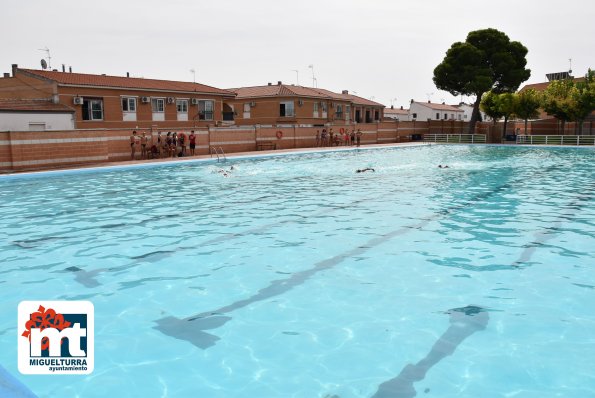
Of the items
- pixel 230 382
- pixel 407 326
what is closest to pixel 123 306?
pixel 230 382

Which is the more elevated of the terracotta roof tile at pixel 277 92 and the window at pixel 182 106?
the terracotta roof tile at pixel 277 92

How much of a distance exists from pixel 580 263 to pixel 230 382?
5936mm

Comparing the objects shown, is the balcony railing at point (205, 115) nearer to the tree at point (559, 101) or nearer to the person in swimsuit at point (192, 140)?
the person in swimsuit at point (192, 140)

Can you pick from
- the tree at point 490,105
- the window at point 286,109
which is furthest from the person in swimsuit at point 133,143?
the tree at point 490,105

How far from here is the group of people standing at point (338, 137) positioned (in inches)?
1534

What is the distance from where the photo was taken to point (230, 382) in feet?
15.0

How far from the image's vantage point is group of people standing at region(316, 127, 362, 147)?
38969 millimetres

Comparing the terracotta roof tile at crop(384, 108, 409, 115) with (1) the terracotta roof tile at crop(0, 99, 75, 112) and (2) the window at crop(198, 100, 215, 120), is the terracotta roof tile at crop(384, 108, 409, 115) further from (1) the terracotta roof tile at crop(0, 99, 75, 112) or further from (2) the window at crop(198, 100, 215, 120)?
(1) the terracotta roof tile at crop(0, 99, 75, 112)

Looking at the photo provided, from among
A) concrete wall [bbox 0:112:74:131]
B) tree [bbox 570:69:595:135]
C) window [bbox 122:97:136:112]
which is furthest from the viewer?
tree [bbox 570:69:595:135]

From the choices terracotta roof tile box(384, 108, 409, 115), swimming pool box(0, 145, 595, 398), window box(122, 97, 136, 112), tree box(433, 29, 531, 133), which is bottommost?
swimming pool box(0, 145, 595, 398)

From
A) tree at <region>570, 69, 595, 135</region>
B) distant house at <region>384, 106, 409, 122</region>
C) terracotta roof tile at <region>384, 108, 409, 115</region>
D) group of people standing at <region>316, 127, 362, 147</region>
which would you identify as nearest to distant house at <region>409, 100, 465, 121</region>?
distant house at <region>384, 106, 409, 122</region>

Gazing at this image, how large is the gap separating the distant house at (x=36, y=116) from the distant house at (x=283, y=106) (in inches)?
707

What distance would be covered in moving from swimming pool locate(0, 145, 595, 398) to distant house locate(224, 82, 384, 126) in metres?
34.6

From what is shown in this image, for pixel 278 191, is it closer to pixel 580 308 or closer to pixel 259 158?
pixel 580 308
